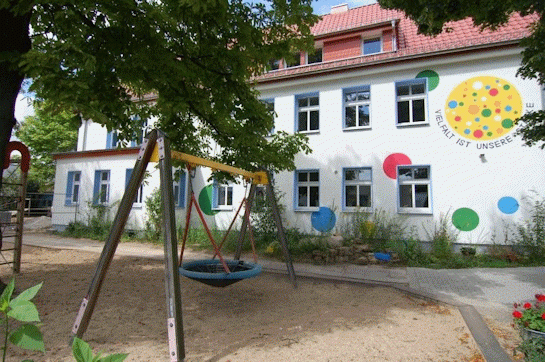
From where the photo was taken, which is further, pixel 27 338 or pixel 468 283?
pixel 468 283

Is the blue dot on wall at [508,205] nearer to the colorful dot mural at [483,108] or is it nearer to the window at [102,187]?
the colorful dot mural at [483,108]

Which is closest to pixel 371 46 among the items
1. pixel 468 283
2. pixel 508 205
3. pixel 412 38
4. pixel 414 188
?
pixel 412 38

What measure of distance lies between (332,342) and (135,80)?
3.84m

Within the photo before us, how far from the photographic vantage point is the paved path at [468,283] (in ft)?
14.9

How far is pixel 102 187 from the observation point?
15523 mm

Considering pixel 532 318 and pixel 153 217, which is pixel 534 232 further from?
pixel 153 217

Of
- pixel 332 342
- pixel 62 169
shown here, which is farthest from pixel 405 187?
pixel 62 169

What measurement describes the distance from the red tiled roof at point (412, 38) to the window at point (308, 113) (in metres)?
0.96

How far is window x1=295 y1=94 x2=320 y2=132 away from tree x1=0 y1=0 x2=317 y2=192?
6.37m

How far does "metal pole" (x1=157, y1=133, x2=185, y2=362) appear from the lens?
2.91 metres

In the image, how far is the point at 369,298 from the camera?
222 inches

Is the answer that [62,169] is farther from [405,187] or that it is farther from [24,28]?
[405,187]

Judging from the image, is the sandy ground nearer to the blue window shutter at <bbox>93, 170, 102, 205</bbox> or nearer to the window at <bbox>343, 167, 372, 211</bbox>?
the window at <bbox>343, 167, 372, 211</bbox>

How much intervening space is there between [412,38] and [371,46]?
4.95 feet
